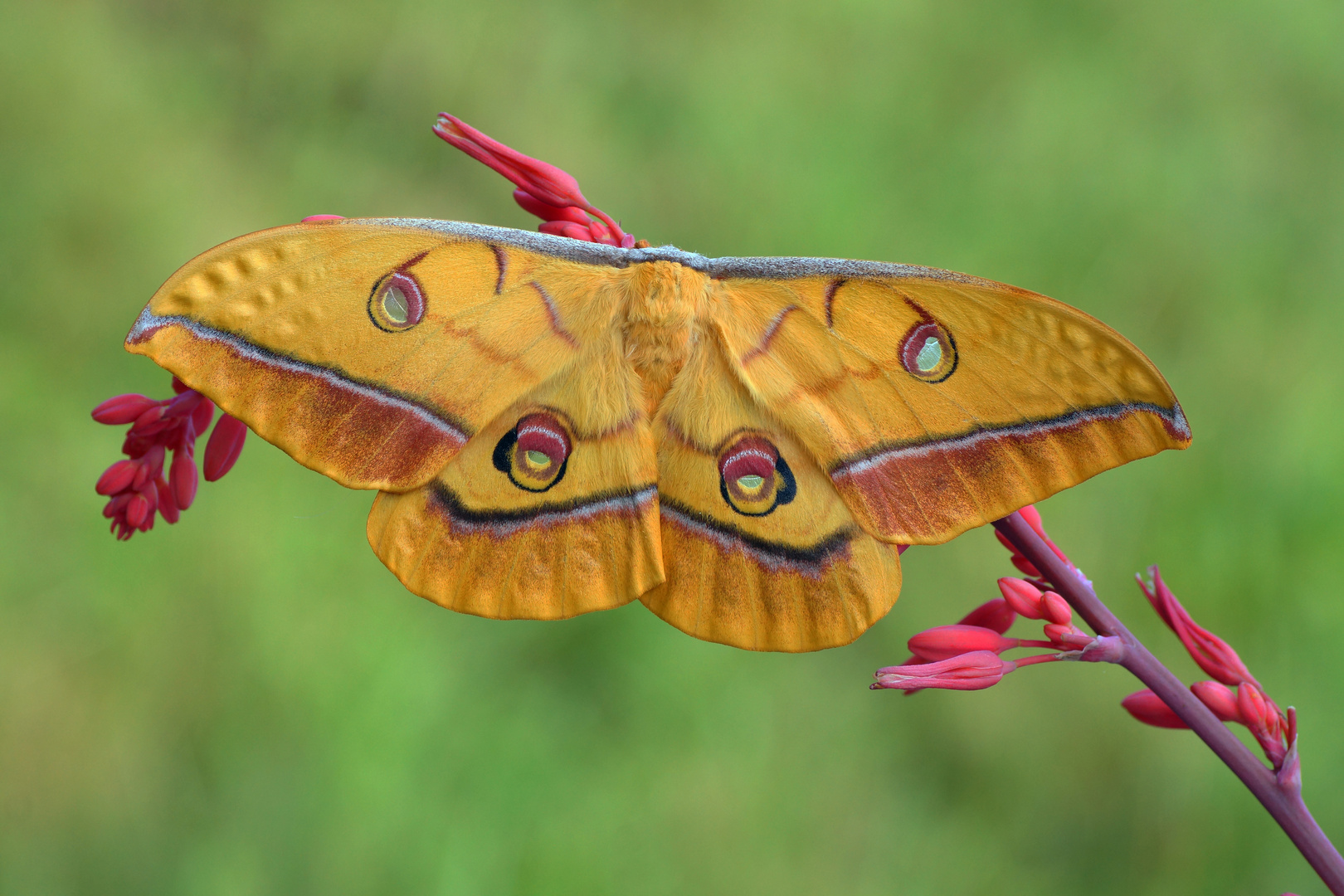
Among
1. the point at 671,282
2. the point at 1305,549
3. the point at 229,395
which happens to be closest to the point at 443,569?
the point at 229,395

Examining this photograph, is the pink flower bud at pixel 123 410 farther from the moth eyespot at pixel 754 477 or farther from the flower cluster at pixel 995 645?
the flower cluster at pixel 995 645

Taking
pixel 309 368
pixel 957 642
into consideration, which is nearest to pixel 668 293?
pixel 309 368

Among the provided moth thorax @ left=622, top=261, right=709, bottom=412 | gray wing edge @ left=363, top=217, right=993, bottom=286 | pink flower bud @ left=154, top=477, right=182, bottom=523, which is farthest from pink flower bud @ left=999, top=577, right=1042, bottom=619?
pink flower bud @ left=154, top=477, right=182, bottom=523

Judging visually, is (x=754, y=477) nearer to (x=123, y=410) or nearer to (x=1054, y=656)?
(x=1054, y=656)

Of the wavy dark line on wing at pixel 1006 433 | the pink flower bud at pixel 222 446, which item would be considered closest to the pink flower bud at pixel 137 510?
the pink flower bud at pixel 222 446

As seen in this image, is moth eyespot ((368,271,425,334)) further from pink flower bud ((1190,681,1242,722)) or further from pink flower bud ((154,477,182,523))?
pink flower bud ((1190,681,1242,722))

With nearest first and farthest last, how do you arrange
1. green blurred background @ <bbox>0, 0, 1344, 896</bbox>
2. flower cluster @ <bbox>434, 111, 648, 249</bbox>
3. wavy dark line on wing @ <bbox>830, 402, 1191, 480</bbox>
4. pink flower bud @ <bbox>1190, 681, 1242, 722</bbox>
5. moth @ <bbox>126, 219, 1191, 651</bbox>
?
wavy dark line on wing @ <bbox>830, 402, 1191, 480</bbox> < moth @ <bbox>126, 219, 1191, 651</bbox> < pink flower bud @ <bbox>1190, 681, 1242, 722</bbox> < flower cluster @ <bbox>434, 111, 648, 249</bbox> < green blurred background @ <bbox>0, 0, 1344, 896</bbox>
